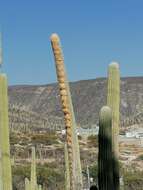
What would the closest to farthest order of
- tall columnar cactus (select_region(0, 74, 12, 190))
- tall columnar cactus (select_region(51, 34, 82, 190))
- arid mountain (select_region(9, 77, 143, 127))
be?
tall columnar cactus (select_region(51, 34, 82, 190)) < tall columnar cactus (select_region(0, 74, 12, 190)) < arid mountain (select_region(9, 77, 143, 127))

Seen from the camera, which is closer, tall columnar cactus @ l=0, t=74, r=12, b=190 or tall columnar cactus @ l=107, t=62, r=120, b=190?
tall columnar cactus @ l=107, t=62, r=120, b=190

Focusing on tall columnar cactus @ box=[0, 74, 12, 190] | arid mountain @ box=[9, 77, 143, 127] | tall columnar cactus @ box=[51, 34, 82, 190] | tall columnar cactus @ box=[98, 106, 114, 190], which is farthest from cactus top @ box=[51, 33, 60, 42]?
arid mountain @ box=[9, 77, 143, 127]

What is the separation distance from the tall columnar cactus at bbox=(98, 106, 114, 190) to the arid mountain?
87.8 meters

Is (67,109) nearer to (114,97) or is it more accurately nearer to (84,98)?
(114,97)

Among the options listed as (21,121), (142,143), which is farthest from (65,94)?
(21,121)

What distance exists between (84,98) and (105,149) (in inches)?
4034

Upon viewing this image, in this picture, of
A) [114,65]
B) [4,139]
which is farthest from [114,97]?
[4,139]

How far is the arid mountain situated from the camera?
9788 centimetres

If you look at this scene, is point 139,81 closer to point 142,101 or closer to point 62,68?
point 142,101

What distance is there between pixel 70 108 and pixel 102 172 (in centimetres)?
48

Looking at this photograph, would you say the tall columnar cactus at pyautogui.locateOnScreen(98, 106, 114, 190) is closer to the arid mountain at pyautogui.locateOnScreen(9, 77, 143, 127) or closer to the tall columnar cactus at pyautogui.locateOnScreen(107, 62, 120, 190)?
the tall columnar cactus at pyautogui.locateOnScreen(107, 62, 120, 190)

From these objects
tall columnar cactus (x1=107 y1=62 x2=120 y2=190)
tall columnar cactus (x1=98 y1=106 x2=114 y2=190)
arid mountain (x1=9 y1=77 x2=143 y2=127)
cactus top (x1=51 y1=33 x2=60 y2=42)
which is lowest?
tall columnar cactus (x1=98 y1=106 x2=114 y2=190)

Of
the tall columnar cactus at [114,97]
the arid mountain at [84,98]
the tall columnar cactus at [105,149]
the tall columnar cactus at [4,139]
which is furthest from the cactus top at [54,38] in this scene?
the arid mountain at [84,98]

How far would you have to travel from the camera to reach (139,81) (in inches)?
4370
